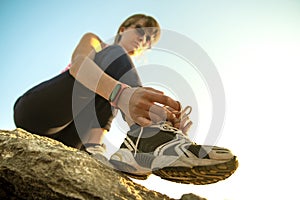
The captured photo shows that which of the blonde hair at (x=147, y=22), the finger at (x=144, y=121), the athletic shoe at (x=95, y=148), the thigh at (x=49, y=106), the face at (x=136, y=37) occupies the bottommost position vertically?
the athletic shoe at (x=95, y=148)

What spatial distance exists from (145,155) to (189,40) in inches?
52.7

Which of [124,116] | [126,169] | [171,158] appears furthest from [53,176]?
[124,116]

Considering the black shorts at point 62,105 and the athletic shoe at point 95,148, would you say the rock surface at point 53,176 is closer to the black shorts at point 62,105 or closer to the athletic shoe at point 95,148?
the athletic shoe at point 95,148

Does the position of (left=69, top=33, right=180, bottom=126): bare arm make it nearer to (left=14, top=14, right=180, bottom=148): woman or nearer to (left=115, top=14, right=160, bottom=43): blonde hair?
(left=14, top=14, right=180, bottom=148): woman

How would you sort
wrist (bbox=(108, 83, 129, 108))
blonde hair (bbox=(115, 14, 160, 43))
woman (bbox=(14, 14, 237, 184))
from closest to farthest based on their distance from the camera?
woman (bbox=(14, 14, 237, 184)) → wrist (bbox=(108, 83, 129, 108)) → blonde hair (bbox=(115, 14, 160, 43))

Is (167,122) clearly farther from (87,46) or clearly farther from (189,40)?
(87,46)

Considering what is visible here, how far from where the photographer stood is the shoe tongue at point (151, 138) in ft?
5.34

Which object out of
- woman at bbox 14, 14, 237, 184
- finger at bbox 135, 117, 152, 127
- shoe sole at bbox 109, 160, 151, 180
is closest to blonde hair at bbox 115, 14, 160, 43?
woman at bbox 14, 14, 237, 184

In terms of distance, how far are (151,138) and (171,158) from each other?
0.25 metres

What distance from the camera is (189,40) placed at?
2.46 m

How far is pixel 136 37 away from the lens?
346cm

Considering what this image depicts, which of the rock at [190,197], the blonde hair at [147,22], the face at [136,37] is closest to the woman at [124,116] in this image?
the rock at [190,197]

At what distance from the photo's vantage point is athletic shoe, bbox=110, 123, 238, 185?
1.44 m

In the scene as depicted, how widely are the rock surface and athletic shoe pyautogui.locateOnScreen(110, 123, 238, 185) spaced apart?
124 millimetres
